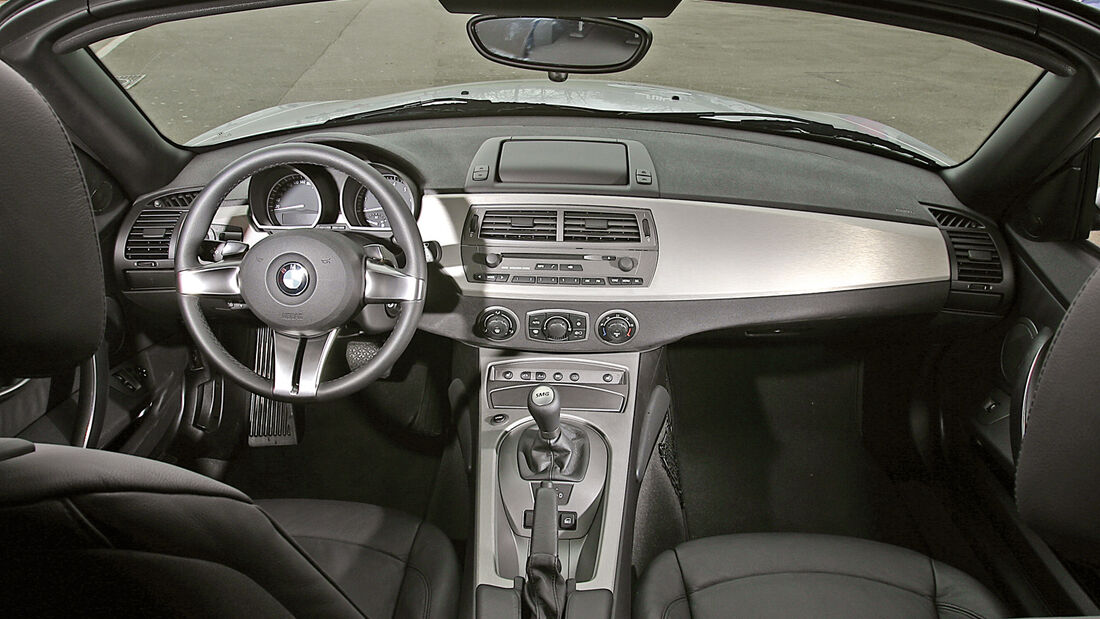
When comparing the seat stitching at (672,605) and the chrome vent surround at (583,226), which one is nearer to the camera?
the seat stitching at (672,605)

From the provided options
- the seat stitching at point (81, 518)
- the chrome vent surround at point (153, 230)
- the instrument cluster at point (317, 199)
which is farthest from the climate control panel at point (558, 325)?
the seat stitching at point (81, 518)

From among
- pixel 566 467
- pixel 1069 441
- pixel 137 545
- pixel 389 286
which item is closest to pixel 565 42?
pixel 389 286

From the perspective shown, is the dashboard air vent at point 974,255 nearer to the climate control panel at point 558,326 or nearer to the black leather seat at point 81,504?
the climate control panel at point 558,326

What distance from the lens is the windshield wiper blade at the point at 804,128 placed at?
7.47 feet

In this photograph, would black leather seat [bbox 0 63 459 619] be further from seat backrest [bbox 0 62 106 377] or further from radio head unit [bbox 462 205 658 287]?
radio head unit [bbox 462 205 658 287]

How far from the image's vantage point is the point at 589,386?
214 centimetres

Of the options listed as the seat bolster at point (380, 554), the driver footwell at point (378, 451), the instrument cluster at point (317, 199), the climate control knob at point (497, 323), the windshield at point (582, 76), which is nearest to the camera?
the seat bolster at point (380, 554)

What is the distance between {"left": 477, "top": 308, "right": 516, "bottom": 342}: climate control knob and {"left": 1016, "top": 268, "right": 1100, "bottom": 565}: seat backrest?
1414 mm

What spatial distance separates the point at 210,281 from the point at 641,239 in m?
1.06

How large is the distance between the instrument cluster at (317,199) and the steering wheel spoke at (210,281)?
0.30m

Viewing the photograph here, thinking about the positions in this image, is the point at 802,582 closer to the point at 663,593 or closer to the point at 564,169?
the point at 663,593

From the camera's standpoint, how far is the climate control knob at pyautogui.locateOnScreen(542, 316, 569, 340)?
2094 millimetres

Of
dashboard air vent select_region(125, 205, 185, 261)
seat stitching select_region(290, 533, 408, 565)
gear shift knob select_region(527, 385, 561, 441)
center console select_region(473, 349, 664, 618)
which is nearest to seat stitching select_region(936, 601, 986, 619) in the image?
center console select_region(473, 349, 664, 618)

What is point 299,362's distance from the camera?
5.99ft
